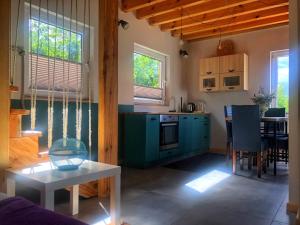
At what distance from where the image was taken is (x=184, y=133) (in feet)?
16.0

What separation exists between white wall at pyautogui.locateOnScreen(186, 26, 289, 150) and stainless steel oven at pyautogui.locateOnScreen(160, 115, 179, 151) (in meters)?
1.41

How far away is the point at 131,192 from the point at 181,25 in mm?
3516

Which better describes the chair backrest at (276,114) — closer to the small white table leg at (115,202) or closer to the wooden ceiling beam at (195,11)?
the wooden ceiling beam at (195,11)

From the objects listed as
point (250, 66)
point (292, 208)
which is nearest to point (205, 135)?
point (250, 66)

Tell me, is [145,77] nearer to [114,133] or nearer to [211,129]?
[211,129]

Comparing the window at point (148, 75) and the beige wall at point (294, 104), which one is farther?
the window at point (148, 75)

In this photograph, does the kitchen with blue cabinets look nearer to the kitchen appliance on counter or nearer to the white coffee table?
the kitchen appliance on counter

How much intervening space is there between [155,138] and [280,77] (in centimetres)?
278

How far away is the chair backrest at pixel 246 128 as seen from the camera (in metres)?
3.44

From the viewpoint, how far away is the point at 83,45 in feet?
12.3

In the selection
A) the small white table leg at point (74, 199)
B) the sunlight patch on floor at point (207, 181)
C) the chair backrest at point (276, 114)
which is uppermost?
the chair backrest at point (276, 114)

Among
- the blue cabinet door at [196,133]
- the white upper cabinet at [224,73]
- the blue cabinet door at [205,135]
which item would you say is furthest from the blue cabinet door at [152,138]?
the white upper cabinet at [224,73]

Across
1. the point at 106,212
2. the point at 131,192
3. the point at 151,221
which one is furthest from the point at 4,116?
the point at 131,192

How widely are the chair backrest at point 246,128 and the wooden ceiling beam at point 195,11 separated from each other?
170 cm
